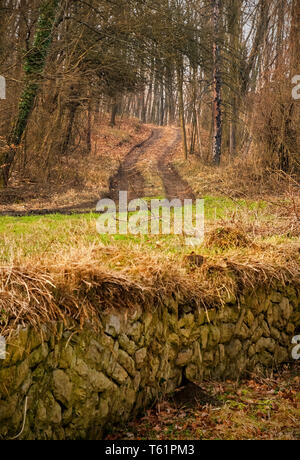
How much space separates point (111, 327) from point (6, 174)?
33.5 ft

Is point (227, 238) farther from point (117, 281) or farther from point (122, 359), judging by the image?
point (122, 359)

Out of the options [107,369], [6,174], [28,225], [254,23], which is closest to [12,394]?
[107,369]

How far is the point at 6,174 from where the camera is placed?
512 inches

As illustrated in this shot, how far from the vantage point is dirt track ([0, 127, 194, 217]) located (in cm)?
1136

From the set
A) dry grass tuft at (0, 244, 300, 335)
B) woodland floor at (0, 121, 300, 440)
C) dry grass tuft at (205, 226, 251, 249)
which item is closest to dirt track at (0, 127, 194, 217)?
woodland floor at (0, 121, 300, 440)

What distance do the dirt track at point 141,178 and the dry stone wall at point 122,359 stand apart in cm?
629

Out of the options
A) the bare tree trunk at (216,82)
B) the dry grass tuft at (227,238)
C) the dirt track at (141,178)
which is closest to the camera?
the dry grass tuft at (227,238)

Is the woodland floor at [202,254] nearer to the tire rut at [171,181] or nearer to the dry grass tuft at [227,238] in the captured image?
the dry grass tuft at [227,238]

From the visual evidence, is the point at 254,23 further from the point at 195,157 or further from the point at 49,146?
the point at 49,146

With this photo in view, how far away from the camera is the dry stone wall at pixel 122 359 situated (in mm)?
3189

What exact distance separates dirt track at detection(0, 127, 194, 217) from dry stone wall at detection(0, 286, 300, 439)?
20.6 ft

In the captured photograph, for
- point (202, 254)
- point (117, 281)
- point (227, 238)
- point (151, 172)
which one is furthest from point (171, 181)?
point (117, 281)

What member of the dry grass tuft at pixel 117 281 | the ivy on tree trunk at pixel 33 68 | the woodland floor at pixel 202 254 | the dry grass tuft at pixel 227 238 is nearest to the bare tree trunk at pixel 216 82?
the woodland floor at pixel 202 254

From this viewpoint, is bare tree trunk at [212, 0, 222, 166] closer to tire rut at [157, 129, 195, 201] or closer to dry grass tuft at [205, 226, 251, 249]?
tire rut at [157, 129, 195, 201]
